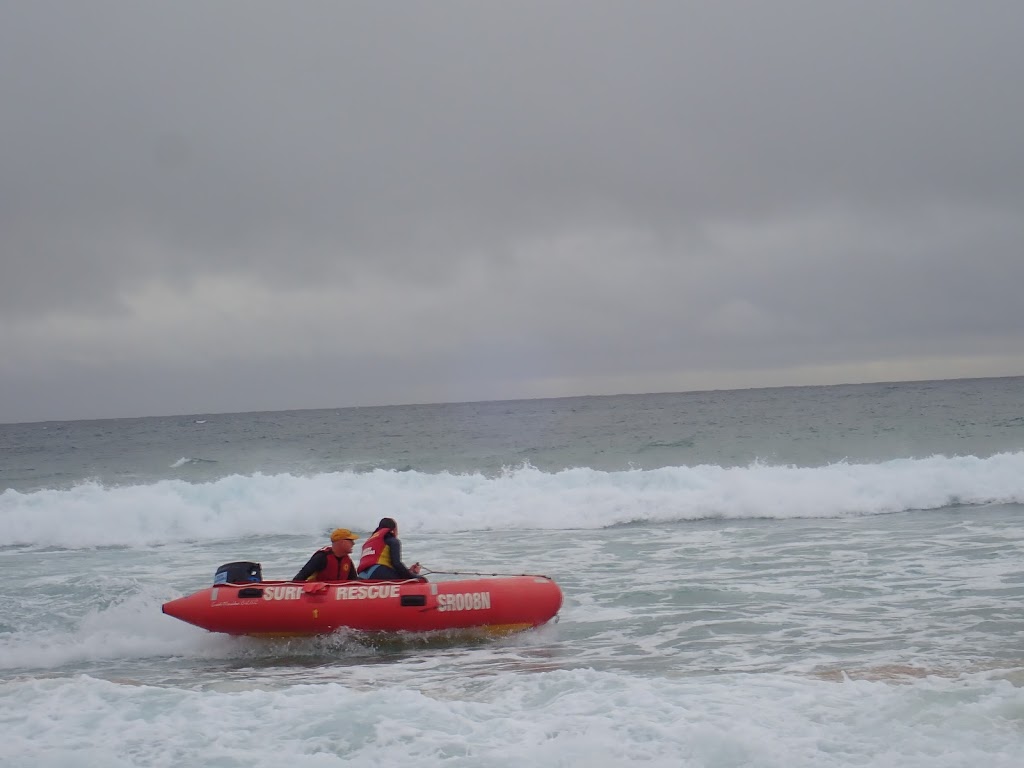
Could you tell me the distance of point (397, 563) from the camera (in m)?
9.25

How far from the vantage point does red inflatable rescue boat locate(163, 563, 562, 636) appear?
8.68m

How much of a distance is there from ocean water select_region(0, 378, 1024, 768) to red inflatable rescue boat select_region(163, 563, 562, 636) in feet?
0.66

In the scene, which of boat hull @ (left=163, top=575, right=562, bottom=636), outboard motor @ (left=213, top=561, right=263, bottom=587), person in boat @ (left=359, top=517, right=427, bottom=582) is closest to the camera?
boat hull @ (left=163, top=575, right=562, bottom=636)

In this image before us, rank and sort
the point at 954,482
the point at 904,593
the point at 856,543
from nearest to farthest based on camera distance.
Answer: the point at 904,593 < the point at 856,543 < the point at 954,482

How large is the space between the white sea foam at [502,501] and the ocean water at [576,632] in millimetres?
78

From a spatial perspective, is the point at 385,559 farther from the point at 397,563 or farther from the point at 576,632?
the point at 576,632

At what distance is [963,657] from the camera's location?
715 cm

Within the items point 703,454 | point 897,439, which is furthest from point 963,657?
point 897,439

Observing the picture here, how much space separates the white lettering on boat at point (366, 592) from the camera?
28.8 ft

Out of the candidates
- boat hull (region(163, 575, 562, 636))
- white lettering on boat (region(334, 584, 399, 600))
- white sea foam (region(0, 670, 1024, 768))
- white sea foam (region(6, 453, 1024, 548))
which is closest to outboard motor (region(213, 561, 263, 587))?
boat hull (region(163, 575, 562, 636))

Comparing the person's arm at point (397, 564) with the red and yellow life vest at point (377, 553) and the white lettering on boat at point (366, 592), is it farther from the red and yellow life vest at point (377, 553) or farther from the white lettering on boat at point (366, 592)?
the white lettering on boat at point (366, 592)

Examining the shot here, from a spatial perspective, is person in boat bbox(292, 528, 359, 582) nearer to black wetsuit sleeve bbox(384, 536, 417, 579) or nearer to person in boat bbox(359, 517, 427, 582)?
person in boat bbox(359, 517, 427, 582)

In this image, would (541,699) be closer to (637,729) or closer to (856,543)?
(637,729)

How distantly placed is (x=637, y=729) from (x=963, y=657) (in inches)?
130
